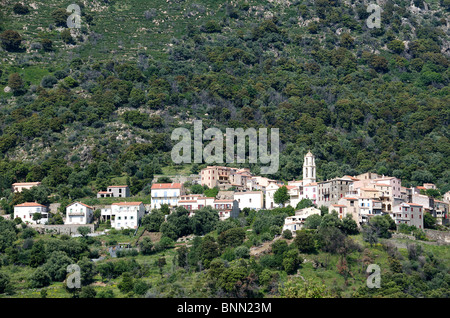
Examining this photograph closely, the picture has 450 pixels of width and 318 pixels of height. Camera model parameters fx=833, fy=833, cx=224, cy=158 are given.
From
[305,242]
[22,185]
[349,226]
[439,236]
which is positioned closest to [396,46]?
[439,236]

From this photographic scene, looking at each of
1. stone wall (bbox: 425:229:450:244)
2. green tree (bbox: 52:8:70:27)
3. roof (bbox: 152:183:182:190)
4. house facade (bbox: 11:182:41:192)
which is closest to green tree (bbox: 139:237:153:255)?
roof (bbox: 152:183:182:190)

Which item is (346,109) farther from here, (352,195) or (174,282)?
(174,282)

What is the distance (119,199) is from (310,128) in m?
40.1

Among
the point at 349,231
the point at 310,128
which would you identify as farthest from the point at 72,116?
the point at 349,231

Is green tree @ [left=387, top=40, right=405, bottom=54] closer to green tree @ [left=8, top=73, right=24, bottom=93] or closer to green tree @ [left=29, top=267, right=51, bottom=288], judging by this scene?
green tree @ [left=8, top=73, right=24, bottom=93]

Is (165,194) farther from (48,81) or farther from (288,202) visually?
(48,81)

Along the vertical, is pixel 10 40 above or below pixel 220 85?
above

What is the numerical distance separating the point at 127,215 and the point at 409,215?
29973mm

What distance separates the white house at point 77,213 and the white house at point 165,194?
796cm

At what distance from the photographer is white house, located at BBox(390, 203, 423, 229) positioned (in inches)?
3302

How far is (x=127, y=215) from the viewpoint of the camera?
90625 mm
